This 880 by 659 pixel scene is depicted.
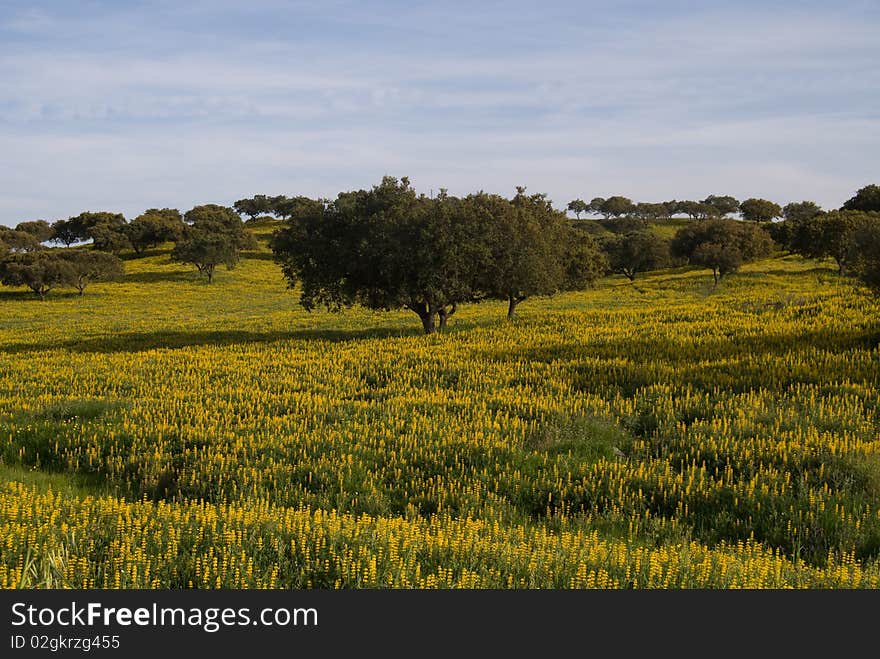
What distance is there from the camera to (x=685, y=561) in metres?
6.62

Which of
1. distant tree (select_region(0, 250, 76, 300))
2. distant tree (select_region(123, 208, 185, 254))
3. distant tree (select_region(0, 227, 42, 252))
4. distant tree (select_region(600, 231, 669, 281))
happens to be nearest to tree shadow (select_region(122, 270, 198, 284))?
distant tree (select_region(0, 250, 76, 300))

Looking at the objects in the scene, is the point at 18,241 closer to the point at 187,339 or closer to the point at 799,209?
the point at 187,339

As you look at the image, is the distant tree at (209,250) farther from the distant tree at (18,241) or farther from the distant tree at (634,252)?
the distant tree at (634,252)

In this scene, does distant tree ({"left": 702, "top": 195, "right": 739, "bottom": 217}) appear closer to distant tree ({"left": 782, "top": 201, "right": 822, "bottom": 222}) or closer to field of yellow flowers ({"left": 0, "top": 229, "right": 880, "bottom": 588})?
distant tree ({"left": 782, "top": 201, "right": 822, "bottom": 222})

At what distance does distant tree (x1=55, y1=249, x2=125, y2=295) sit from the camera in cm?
7169

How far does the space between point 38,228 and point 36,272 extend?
73742 mm

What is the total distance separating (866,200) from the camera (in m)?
110

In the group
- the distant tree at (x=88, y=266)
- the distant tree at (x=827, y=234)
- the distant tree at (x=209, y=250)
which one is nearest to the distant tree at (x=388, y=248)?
the distant tree at (x=827, y=234)

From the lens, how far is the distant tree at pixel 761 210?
410 feet

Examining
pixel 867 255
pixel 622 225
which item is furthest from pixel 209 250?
pixel 622 225

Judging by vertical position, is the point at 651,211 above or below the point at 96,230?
above

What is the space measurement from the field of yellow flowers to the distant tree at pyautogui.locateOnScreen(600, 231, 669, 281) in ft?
181

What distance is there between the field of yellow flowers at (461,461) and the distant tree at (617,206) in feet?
448

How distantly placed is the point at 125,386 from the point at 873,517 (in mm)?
17098
